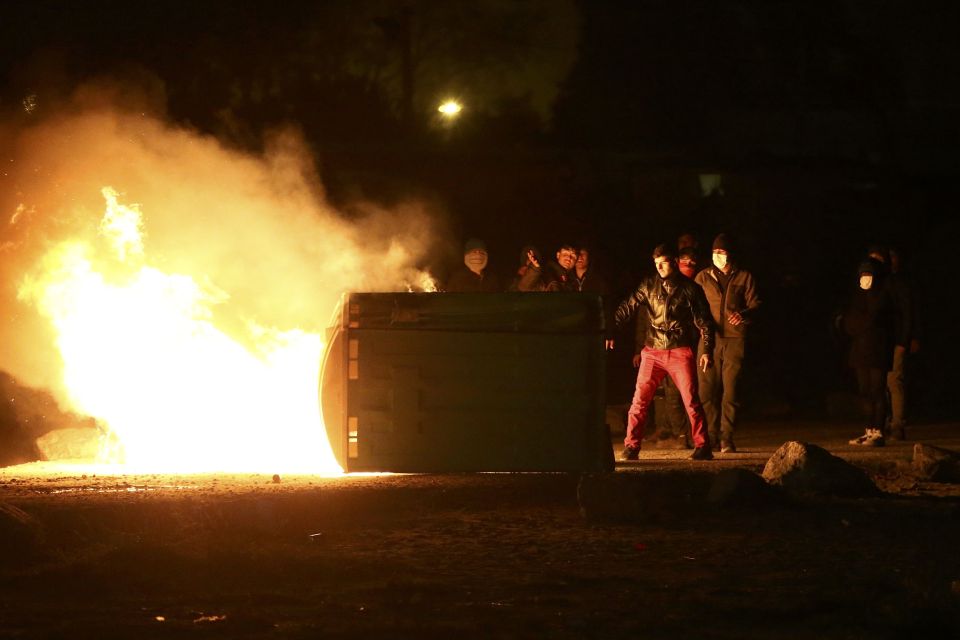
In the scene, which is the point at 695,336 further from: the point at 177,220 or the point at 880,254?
the point at 177,220

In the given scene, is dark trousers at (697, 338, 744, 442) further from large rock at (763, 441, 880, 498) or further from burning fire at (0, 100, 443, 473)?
burning fire at (0, 100, 443, 473)

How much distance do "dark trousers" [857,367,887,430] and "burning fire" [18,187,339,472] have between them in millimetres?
5575

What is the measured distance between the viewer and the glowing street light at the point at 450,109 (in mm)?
29141

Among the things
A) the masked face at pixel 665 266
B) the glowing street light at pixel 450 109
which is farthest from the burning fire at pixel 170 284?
the glowing street light at pixel 450 109

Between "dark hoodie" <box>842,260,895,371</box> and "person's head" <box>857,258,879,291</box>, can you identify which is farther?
"person's head" <box>857,258,879,291</box>

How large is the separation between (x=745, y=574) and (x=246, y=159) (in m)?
9.00

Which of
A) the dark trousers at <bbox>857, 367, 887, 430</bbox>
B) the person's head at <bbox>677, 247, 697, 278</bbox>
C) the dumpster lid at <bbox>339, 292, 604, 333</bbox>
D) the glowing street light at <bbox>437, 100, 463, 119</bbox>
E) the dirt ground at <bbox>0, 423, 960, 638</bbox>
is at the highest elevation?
the glowing street light at <bbox>437, 100, 463, 119</bbox>

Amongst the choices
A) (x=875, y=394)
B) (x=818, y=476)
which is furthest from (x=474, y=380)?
(x=875, y=394)

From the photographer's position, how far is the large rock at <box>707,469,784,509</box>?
9.38 m

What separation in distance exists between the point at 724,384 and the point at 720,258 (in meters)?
1.22

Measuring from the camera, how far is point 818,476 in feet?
33.0

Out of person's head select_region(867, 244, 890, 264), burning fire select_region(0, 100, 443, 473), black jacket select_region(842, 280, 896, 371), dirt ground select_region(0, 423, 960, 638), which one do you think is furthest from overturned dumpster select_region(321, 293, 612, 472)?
person's head select_region(867, 244, 890, 264)

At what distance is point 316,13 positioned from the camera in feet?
94.7

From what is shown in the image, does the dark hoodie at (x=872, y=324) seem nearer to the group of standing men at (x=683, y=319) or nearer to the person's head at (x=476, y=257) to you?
the group of standing men at (x=683, y=319)
